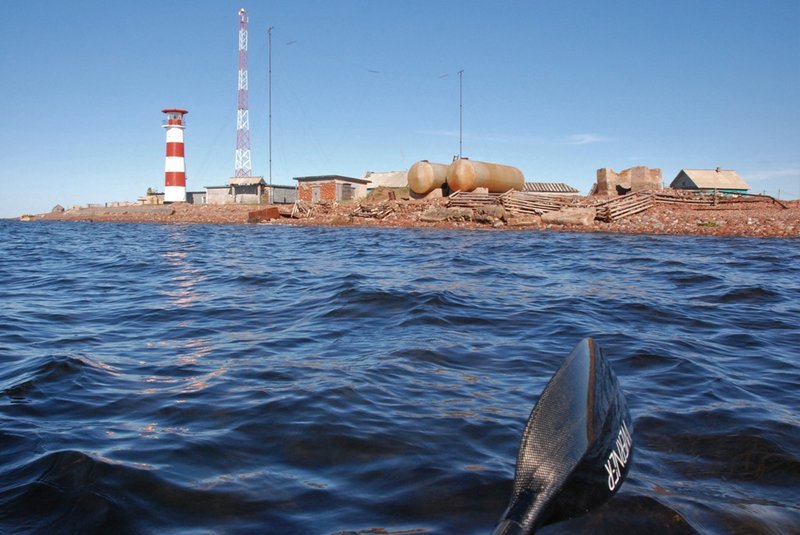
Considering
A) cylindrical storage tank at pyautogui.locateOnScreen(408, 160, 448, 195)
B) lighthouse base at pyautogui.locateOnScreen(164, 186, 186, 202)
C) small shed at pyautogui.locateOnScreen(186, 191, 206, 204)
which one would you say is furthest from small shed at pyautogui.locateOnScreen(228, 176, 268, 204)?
cylindrical storage tank at pyautogui.locateOnScreen(408, 160, 448, 195)

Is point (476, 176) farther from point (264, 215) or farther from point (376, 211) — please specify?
point (264, 215)

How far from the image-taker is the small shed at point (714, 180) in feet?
131

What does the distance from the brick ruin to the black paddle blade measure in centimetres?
2533

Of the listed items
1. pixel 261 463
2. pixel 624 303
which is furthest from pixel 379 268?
pixel 261 463

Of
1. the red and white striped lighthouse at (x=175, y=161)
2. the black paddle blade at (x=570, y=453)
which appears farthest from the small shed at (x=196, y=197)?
the black paddle blade at (x=570, y=453)

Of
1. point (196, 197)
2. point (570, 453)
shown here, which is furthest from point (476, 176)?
point (196, 197)

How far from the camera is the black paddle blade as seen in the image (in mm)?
1802

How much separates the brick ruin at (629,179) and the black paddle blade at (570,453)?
25329mm

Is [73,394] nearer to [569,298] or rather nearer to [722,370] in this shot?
[722,370]

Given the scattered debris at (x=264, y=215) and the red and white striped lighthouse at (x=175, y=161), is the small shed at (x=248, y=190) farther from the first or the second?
the scattered debris at (x=264, y=215)

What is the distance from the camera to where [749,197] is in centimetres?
2220

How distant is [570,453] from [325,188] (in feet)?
128

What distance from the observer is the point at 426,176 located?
2755 cm

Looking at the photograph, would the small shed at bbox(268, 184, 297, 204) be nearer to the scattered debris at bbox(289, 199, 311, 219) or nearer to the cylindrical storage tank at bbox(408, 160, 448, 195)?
the scattered debris at bbox(289, 199, 311, 219)
